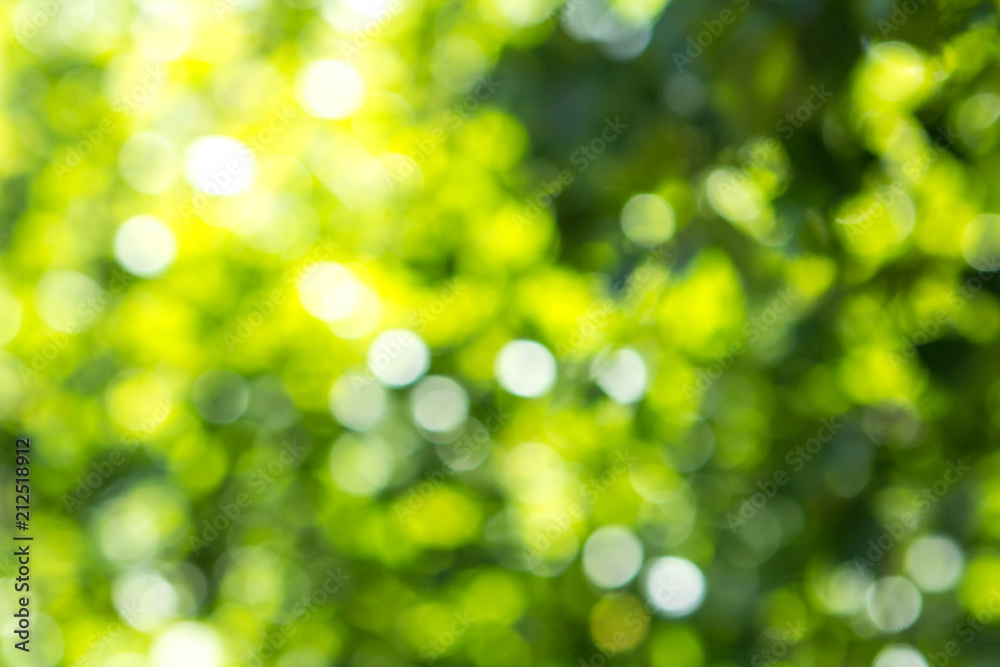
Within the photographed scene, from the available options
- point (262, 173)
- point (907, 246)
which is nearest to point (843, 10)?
point (907, 246)

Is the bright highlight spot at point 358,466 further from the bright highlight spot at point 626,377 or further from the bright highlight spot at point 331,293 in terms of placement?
the bright highlight spot at point 626,377

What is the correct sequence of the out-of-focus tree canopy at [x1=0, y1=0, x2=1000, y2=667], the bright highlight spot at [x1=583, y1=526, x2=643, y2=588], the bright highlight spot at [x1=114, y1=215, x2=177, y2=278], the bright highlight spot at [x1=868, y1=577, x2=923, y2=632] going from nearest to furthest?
1. the out-of-focus tree canopy at [x1=0, y1=0, x2=1000, y2=667]
2. the bright highlight spot at [x1=868, y1=577, x2=923, y2=632]
3. the bright highlight spot at [x1=583, y1=526, x2=643, y2=588]
4. the bright highlight spot at [x1=114, y1=215, x2=177, y2=278]

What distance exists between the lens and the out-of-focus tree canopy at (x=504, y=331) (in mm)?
793

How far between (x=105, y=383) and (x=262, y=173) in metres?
0.62

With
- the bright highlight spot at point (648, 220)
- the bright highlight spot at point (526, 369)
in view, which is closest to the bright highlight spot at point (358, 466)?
the bright highlight spot at point (526, 369)

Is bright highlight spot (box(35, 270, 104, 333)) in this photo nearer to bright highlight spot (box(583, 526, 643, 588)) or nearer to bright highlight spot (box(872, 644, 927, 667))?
bright highlight spot (box(583, 526, 643, 588))

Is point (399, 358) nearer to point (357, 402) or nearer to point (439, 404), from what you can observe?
point (439, 404)

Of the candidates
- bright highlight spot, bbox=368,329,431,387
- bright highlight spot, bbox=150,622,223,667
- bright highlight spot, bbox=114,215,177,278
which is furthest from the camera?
bright highlight spot, bbox=114,215,177,278

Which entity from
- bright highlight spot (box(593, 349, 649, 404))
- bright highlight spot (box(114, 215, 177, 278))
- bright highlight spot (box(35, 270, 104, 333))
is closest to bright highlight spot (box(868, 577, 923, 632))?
bright highlight spot (box(593, 349, 649, 404))

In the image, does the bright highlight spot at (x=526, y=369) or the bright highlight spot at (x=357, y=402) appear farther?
the bright highlight spot at (x=357, y=402)

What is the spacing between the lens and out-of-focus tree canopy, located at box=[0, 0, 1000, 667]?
79 cm

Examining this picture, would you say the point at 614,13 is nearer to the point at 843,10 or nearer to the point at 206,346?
the point at 843,10

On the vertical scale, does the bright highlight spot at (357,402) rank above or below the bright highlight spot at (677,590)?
below

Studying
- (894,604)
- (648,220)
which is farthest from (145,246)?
(894,604)
